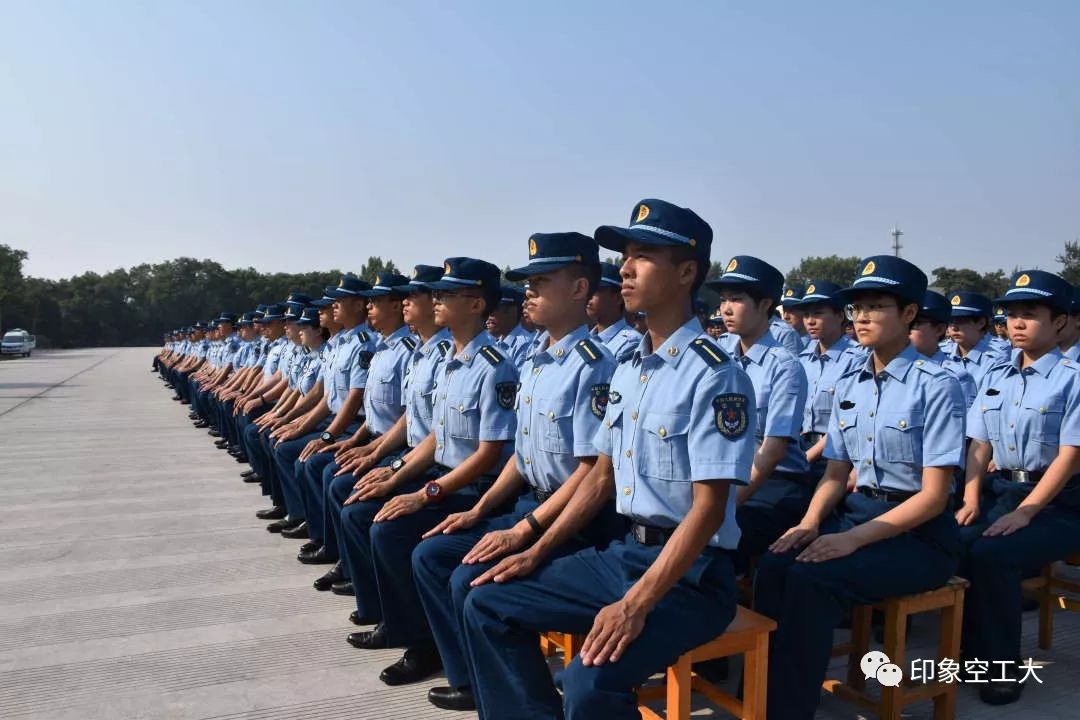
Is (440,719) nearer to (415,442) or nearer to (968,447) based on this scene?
(415,442)

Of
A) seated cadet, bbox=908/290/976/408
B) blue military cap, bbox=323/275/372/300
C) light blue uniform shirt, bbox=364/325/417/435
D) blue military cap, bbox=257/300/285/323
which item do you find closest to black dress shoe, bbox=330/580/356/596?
light blue uniform shirt, bbox=364/325/417/435

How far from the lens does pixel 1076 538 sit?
3.34 metres

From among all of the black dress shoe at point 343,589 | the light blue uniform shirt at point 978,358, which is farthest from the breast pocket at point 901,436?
the black dress shoe at point 343,589

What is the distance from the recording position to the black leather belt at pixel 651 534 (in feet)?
7.63

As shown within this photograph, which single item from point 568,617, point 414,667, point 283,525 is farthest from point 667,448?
point 283,525

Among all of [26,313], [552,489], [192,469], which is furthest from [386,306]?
[26,313]

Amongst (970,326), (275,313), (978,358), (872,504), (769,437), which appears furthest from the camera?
(275,313)

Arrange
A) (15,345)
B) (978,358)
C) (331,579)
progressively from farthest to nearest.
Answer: (15,345), (978,358), (331,579)

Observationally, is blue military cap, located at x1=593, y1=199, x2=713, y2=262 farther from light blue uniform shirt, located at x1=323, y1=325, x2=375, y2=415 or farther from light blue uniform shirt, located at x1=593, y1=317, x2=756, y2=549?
light blue uniform shirt, located at x1=323, y1=325, x2=375, y2=415

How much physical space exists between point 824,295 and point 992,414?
1.68m

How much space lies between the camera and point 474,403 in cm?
358

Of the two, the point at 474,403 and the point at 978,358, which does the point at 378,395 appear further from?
the point at 978,358

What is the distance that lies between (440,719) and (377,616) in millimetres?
1107

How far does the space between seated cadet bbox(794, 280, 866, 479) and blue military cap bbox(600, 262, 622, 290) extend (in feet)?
4.40
